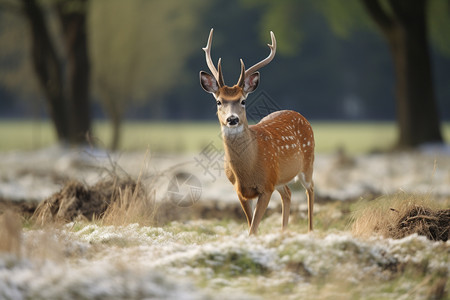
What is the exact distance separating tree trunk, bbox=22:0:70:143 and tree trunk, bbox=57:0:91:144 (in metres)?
0.44

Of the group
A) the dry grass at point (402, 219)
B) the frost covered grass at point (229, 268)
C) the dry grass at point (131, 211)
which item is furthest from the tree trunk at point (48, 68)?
the dry grass at point (402, 219)

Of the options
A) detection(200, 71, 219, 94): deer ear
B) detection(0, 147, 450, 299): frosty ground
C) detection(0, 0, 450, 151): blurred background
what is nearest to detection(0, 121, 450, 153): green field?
detection(0, 0, 450, 151): blurred background

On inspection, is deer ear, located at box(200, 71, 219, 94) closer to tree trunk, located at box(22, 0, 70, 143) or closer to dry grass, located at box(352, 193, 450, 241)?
dry grass, located at box(352, 193, 450, 241)

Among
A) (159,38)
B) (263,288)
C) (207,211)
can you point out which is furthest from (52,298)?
(159,38)

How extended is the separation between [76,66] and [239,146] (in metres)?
11.8

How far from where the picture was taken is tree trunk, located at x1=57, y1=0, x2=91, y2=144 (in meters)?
17.1

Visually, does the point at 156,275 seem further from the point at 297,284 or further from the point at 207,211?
the point at 207,211

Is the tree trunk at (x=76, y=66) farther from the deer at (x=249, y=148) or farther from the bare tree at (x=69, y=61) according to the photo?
the deer at (x=249, y=148)

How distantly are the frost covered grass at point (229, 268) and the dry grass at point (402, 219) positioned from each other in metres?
0.41

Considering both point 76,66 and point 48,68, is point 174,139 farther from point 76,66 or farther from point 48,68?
point 76,66

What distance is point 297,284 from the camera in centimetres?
482

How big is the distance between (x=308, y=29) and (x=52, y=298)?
160 feet

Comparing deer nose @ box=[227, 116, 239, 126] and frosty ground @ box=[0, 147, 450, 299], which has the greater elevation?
deer nose @ box=[227, 116, 239, 126]

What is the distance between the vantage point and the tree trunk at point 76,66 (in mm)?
17125
